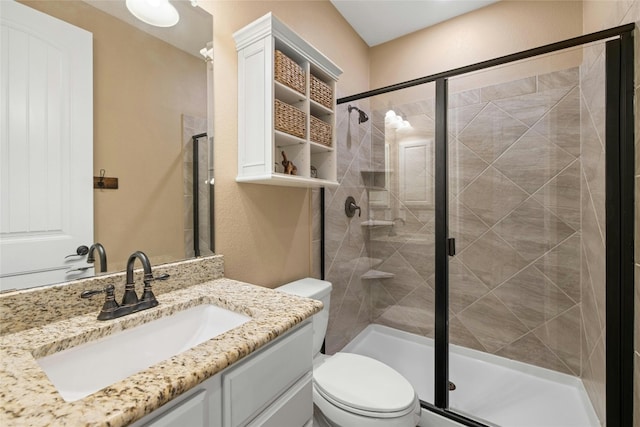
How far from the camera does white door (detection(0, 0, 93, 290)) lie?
0.73 meters

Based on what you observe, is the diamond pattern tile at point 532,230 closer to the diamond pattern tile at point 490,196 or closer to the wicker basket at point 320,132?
the diamond pattern tile at point 490,196

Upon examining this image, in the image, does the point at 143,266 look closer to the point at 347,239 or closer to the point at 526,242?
the point at 347,239

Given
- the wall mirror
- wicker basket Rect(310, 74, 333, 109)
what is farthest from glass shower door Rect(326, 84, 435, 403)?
the wall mirror

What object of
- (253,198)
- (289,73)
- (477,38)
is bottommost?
(253,198)

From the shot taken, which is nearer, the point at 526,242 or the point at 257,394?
the point at 257,394

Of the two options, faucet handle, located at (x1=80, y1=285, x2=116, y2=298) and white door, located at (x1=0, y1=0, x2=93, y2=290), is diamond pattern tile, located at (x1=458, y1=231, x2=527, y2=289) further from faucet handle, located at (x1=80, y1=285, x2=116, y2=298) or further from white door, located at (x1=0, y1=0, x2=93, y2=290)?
white door, located at (x1=0, y1=0, x2=93, y2=290)

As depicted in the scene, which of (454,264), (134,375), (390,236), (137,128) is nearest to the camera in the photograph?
(134,375)

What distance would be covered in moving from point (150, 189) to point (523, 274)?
2250 millimetres

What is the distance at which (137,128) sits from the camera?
38.8 inches

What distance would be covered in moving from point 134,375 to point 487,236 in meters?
2.10

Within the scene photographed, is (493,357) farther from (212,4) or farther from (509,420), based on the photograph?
(212,4)

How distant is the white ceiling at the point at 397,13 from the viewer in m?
1.99

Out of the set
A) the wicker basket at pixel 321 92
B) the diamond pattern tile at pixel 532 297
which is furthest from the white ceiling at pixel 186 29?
the diamond pattern tile at pixel 532 297

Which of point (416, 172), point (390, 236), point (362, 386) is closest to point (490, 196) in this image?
point (416, 172)
